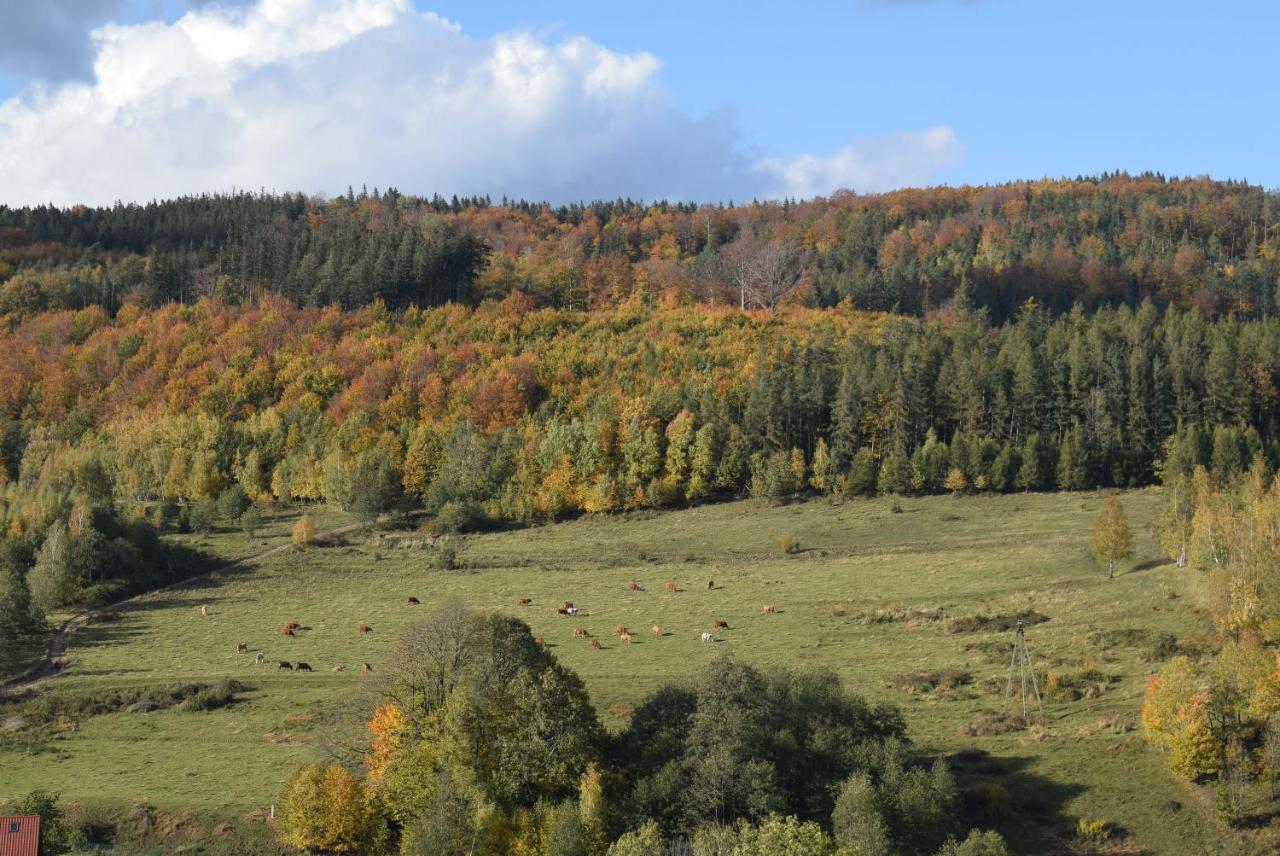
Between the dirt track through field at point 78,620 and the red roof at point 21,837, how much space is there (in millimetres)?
30060

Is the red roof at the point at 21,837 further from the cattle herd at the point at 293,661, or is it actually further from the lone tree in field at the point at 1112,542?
the lone tree in field at the point at 1112,542

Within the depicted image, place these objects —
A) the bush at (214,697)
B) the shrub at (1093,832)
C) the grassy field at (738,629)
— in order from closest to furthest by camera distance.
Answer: the shrub at (1093,832)
the grassy field at (738,629)
the bush at (214,697)

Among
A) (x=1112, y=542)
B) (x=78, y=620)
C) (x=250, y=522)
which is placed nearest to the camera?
(x=1112, y=542)

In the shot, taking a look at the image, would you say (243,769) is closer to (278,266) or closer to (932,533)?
(932,533)

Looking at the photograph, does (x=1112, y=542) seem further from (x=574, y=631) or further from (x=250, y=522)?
(x=250, y=522)

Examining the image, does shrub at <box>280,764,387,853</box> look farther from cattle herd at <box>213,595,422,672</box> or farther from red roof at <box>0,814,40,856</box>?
cattle herd at <box>213,595,422,672</box>

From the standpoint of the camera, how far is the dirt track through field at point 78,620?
73.9 metres

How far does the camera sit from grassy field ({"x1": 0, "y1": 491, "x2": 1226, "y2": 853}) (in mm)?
53062

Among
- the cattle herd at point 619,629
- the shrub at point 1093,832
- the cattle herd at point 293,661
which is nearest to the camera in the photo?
the shrub at point 1093,832

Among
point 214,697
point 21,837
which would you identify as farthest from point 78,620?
point 21,837

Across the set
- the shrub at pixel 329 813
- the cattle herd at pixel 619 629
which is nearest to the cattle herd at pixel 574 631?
the cattle herd at pixel 619 629

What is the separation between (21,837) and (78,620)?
47.6 m

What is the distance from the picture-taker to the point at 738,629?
78625 mm

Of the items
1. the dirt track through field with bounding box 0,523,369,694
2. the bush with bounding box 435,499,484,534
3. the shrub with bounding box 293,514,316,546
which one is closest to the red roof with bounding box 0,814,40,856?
the dirt track through field with bounding box 0,523,369,694
